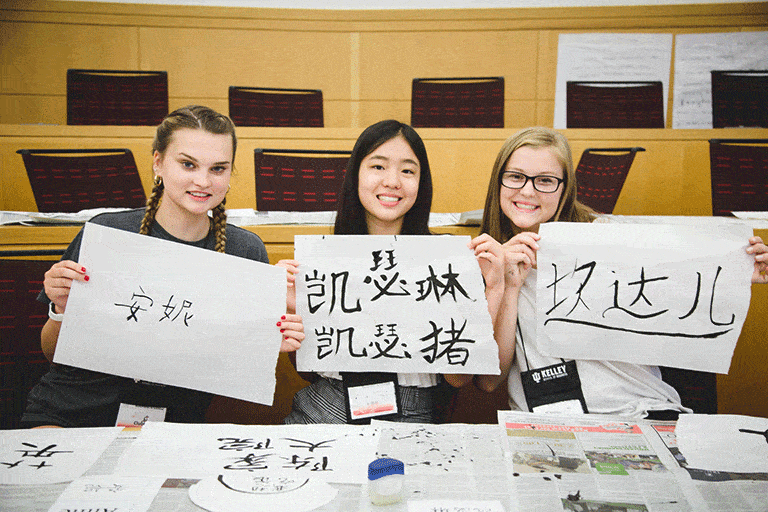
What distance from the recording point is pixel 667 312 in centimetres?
120

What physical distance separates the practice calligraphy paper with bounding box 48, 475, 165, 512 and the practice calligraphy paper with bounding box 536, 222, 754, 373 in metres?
0.84

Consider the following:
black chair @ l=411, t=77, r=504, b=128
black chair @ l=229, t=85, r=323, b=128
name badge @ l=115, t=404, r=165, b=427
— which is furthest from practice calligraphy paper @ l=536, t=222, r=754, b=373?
black chair @ l=229, t=85, r=323, b=128

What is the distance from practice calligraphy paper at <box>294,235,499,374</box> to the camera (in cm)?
121

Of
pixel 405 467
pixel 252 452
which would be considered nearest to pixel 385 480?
pixel 405 467

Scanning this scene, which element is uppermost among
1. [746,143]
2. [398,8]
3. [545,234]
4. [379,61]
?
[398,8]

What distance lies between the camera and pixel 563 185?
1.41 metres

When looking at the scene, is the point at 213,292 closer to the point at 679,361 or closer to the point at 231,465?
the point at 231,465

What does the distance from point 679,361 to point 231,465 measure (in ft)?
3.14

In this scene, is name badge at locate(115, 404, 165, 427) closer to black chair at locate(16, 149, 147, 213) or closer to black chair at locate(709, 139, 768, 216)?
black chair at locate(16, 149, 147, 213)

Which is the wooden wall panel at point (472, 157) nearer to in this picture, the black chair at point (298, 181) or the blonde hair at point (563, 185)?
the black chair at point (298, 181)

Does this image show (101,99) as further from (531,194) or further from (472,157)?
(531,194)

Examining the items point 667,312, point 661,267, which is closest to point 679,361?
point 667,312

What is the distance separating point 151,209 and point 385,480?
992mm

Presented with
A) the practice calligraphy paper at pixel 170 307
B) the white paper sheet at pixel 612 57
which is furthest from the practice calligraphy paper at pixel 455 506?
the white paper sheet at pixel 612 57
